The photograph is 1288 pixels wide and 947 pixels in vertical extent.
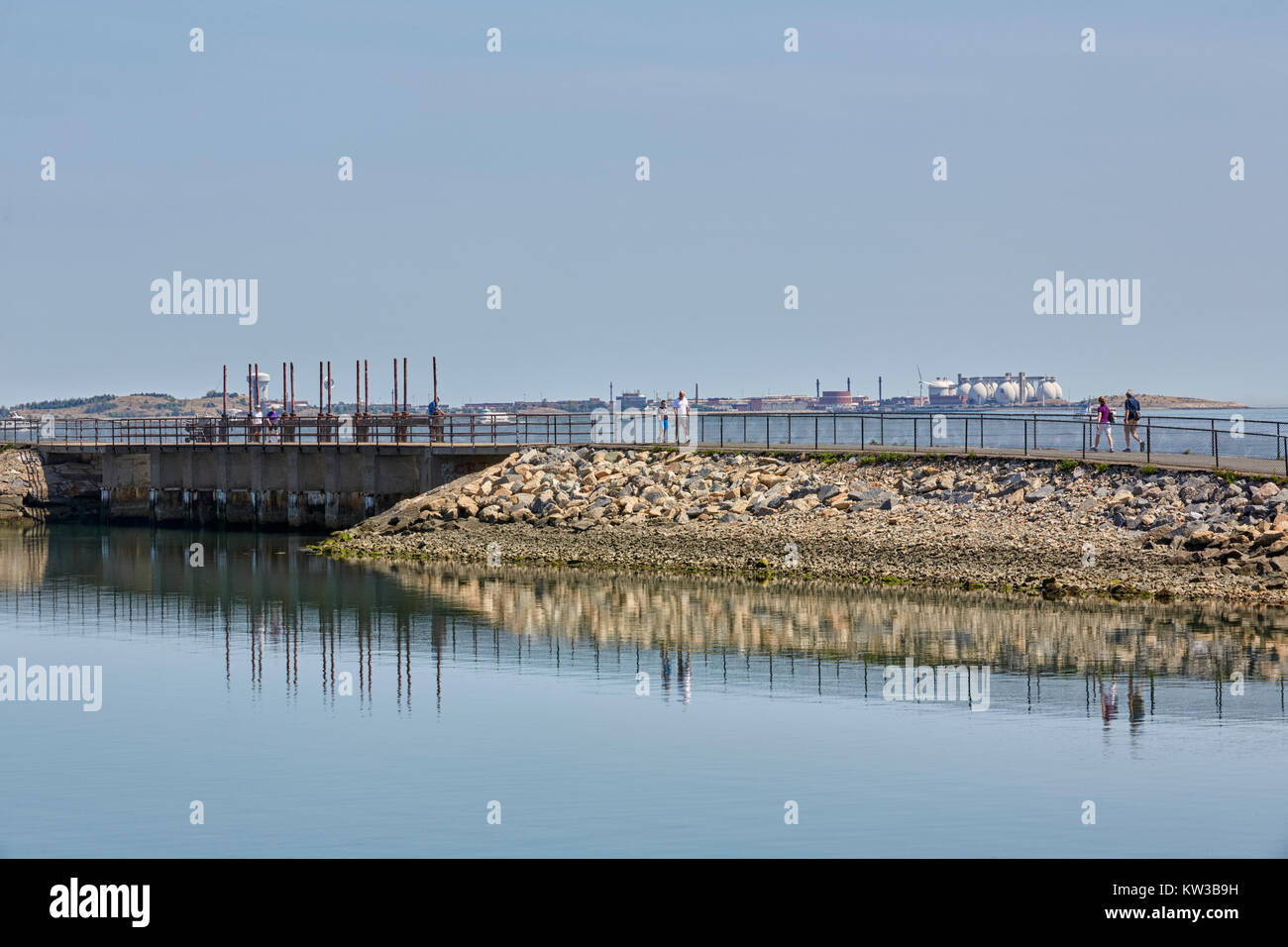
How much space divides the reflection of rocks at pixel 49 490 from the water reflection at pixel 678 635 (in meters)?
30.2

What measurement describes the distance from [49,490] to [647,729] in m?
62.6

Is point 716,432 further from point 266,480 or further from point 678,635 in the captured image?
point 678,635

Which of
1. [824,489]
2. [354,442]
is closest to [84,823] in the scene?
[824,489]

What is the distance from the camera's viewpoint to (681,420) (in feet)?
199

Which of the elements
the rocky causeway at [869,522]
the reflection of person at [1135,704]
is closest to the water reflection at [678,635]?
the reflection of person at [1135,704]

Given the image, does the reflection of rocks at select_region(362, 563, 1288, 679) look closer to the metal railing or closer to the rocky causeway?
the rocky causeway

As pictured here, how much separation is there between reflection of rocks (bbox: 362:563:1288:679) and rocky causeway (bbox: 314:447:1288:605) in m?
1.99

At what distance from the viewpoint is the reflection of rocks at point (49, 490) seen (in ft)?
269

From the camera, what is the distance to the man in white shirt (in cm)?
5950

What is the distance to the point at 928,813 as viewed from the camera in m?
21.7
